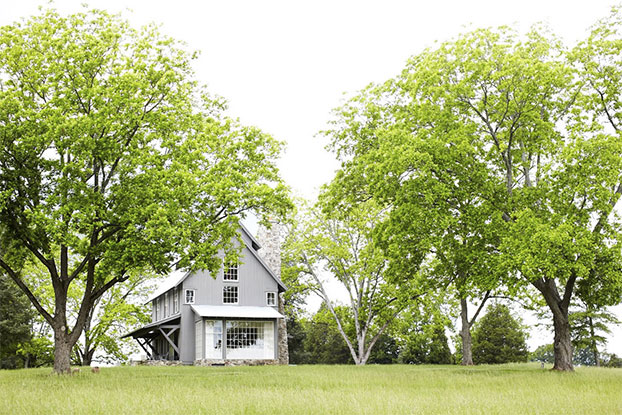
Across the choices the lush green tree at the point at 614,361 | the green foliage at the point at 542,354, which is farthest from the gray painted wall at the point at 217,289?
the green foliage at the point at 542,354

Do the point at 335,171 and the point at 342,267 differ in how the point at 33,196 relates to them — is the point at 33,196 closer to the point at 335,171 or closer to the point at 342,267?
the point at 335,171

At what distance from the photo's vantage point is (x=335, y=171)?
30.1m

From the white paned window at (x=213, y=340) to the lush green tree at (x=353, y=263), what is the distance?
311 inches

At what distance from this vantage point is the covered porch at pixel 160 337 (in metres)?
44.2

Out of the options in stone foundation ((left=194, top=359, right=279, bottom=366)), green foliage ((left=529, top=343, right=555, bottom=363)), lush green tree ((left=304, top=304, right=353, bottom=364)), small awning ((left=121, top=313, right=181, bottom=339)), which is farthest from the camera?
green foliage ((left=529, top=343, right=555, bottom=363))

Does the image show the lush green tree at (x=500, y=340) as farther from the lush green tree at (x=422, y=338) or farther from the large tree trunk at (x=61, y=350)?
the large tree trunk at (x=61, y=350)

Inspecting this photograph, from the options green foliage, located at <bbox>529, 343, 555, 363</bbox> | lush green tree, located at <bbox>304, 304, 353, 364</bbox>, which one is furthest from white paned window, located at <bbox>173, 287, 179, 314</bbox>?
green foliage, located at <bbox>529, 343, 555, 363</bbox>

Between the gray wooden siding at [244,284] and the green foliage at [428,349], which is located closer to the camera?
Answer: the gray wooden siding at [244,284]

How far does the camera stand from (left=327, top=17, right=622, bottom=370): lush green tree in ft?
77.7

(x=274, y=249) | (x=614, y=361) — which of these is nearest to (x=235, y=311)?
(x=274, y=249)

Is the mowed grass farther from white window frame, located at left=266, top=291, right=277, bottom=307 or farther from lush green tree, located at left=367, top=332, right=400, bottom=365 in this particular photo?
lush green tree, located at left=367, top=332, right=400, bottom=365

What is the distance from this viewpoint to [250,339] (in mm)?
42594

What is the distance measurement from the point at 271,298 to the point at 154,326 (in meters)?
9.67

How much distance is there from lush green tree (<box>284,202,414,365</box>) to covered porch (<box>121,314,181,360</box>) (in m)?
10.1
